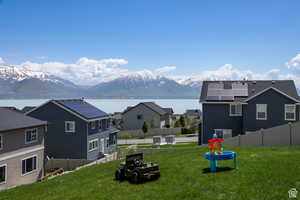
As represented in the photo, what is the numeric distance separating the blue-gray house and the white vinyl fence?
20670 millimetres

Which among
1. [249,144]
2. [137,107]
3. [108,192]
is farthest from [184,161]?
[137,107]

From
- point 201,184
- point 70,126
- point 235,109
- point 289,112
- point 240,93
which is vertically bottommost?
point 201,184

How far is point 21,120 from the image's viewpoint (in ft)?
93.7

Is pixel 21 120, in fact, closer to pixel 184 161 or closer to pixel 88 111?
pixel 88 111

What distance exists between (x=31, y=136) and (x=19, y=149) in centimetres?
230

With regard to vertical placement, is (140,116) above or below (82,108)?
below

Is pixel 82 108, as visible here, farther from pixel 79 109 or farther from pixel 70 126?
pixel 70 126

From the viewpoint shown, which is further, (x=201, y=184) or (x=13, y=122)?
(x=13, y=122)

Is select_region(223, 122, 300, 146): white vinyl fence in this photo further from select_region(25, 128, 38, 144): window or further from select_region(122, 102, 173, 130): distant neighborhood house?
select_region(122, 102, 173, 130): distant neighborhood house

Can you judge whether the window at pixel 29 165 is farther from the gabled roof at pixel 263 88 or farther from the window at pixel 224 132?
the window at pixel 224 132

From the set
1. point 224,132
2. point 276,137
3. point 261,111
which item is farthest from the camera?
point 224,132

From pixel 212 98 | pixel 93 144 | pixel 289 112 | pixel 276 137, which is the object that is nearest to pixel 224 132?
pixel 212 98

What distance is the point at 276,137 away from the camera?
2400 centimetres

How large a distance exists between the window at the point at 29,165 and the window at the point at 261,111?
24079mm
